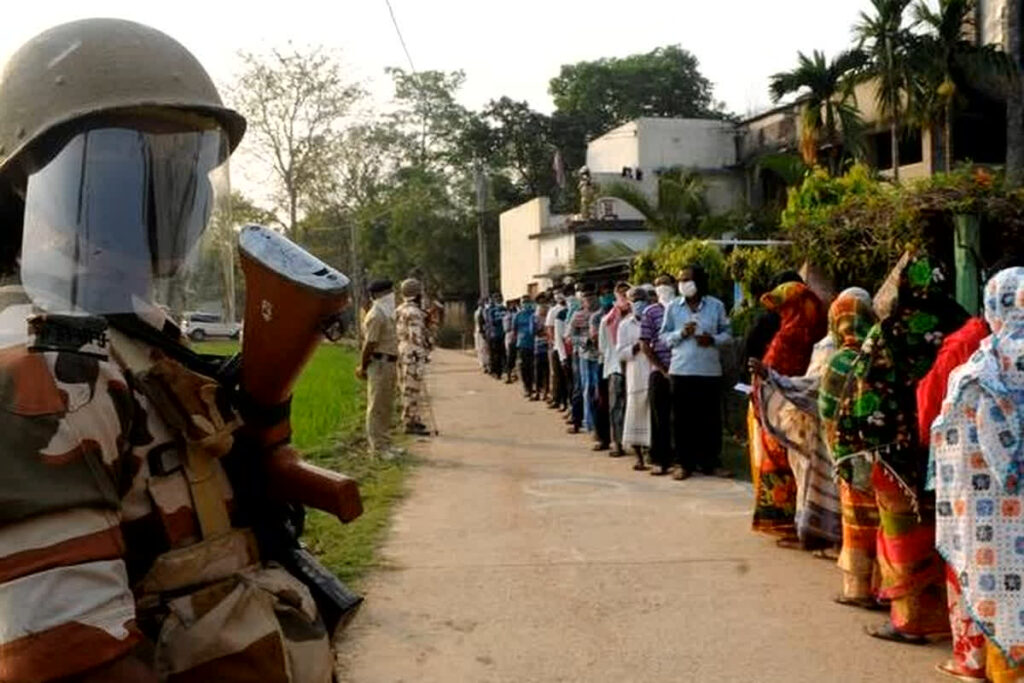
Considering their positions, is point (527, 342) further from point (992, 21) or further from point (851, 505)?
point (851, 505)

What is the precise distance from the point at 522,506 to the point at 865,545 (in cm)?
318

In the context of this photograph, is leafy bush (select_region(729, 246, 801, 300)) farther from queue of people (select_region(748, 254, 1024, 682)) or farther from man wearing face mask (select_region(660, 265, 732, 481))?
queue of people (select_region(748, 254, 1024, 682))

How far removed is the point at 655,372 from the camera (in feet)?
30.6

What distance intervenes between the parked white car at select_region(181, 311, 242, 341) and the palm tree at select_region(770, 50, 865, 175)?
20.1 meters

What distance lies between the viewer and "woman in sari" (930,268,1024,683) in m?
3.80

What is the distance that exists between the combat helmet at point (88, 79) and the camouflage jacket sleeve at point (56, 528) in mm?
389

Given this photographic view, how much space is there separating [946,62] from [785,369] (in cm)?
1513

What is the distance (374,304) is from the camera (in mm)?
10570

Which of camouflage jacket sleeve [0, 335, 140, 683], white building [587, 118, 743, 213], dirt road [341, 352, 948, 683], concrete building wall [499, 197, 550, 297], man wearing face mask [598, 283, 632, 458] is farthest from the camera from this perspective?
white building [587, 118, 743, 213]

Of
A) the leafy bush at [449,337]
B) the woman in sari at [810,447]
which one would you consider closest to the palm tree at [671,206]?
the woman in sari at [810,447]

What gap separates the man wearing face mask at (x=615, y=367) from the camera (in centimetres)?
1012

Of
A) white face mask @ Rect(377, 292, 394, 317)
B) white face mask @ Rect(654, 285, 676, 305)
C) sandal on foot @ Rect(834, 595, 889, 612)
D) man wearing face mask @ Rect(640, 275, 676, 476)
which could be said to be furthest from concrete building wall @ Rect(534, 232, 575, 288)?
sandal on foot @ Rect(834, 595, 889, 612)

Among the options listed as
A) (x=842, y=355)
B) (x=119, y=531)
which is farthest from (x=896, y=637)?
(x=119, y=531)

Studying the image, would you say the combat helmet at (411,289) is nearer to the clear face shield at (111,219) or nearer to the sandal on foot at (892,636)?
the sandal on foot at (892,636)
